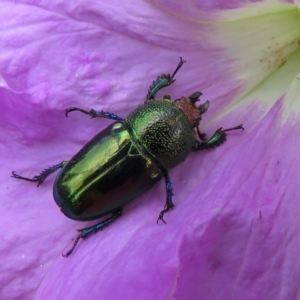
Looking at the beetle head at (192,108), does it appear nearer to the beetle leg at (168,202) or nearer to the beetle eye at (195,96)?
the beetle eye at (195,96)

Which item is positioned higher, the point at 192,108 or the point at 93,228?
the point at 192,108

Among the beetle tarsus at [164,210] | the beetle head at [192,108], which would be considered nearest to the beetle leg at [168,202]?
the beetle tarsus at [164,210]

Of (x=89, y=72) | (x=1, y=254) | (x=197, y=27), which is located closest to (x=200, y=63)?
(x=197, y=27)

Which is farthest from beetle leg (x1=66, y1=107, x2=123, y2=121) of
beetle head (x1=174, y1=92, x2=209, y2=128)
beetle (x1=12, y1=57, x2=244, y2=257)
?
beetle head (x1=174, y1=92, x2=209, y2=128)

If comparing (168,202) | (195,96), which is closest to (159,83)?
(195,96)

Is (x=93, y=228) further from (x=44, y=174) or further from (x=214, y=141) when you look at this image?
(x=214, y=141)

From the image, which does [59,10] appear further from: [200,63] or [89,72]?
[200,63]
